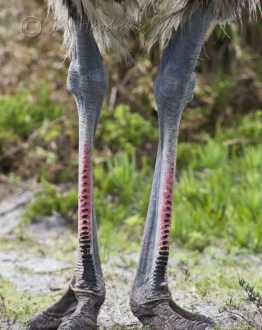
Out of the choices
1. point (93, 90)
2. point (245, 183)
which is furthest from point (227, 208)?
point (93, 90)

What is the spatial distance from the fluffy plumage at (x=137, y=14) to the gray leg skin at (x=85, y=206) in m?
0.08

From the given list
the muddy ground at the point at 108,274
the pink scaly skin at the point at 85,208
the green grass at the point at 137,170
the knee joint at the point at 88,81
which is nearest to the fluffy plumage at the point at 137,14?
the knee joint at the point at 88,81

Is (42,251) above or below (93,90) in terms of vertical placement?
below

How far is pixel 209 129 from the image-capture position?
7.61 m

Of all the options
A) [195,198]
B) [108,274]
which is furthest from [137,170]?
[108,274]

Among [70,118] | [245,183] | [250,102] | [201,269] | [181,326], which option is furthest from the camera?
[250,102]

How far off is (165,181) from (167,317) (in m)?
0.54

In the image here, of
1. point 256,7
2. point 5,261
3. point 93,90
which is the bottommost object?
point 5,261

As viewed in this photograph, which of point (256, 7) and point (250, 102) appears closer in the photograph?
point (256, 7)

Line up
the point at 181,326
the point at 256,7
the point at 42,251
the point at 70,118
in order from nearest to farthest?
1. the point at 181,326
2. the point at 256,7
3. the point at 42,251
4. the point at 70,118

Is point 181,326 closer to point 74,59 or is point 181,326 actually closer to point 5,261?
point 74,59

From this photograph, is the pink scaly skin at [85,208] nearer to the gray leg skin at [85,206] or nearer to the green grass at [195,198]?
the gray leg skin at [85,206]

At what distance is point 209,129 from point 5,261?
277cm

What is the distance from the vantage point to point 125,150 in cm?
691
